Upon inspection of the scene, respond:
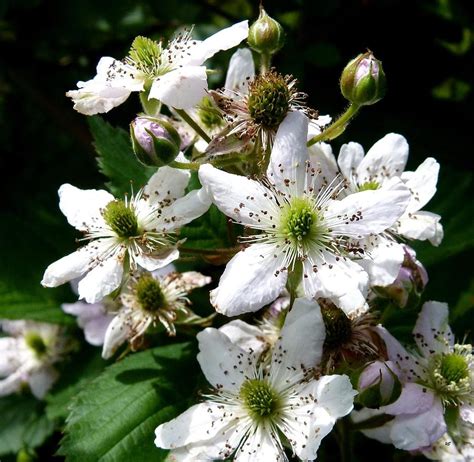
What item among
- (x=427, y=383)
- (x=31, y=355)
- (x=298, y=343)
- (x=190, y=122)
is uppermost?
(x=190, y=122)

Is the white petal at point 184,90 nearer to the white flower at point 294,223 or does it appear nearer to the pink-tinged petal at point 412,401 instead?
the white flower at point 294,223

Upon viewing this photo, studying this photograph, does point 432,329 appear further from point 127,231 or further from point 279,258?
point 127,231

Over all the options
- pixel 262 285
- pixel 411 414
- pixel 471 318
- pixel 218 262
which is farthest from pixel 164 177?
pixel 471 318

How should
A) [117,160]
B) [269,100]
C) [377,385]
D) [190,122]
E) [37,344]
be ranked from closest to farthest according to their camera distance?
[377,385]
[269,100]
[190,122]
[117,160]
[37,344]

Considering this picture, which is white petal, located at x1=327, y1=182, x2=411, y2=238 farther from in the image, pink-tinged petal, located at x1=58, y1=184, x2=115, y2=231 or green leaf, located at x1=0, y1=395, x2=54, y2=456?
green leaf, located at x1=0, y1=395, x2=54, y2=456

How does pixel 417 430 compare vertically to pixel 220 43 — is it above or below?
below

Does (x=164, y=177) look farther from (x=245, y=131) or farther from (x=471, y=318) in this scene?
(x=471, y=318)

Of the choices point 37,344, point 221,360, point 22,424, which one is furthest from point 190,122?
point 22,424
